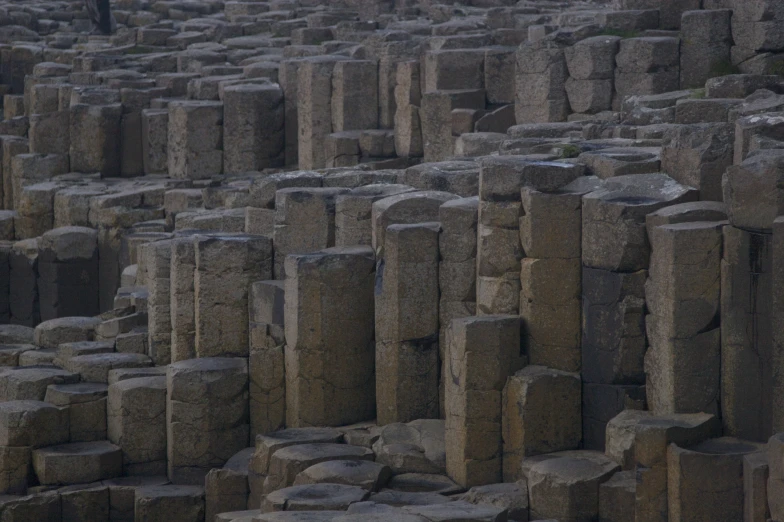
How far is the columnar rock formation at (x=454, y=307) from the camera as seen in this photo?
46.7 feet

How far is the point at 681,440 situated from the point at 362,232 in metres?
5.29

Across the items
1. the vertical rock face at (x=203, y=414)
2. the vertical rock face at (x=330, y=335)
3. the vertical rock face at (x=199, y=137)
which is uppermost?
the vertical rock face at (x=199, y=137)

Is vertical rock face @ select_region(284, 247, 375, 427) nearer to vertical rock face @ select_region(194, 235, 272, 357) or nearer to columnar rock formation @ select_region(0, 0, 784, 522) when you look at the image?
columnar rock formation @ select_region(0, 0, 784, 522)

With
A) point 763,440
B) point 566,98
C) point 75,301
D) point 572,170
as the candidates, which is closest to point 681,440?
point 763,440

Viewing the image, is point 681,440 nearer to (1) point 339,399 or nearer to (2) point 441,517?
(2) point 441,517

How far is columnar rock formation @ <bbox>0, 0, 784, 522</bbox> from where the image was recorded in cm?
Result: 1423

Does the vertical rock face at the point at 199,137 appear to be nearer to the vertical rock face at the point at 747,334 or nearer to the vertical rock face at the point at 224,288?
the vertical rock face at the point at 224,288

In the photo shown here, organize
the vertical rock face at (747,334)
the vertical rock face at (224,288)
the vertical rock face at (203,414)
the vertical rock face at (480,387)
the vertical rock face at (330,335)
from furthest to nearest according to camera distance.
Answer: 1. the vertical rock face at (224,288)
2. the vertical rock face at (203,414)
3. the vertical rock face at (330,335)
4. the vertical rock face at (480,387)
5. the vertical rock face at (747,334)

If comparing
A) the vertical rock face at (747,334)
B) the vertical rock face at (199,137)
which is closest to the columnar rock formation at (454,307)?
the vertical rock face at (747,334)

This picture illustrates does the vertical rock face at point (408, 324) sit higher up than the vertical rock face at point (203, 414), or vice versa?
the vertical rock face at point (408, 324)

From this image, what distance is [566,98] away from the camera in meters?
22.6

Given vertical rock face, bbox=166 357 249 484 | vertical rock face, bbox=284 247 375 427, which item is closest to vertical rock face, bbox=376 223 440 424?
vertical rock face, bbox=284 247 375 427

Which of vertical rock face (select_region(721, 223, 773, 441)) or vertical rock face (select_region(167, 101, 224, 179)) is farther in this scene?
vertical rock face (select_region(167, 101, 224, 179))

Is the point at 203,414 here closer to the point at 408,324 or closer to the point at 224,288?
the point at 224,288
